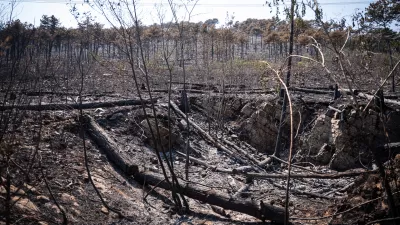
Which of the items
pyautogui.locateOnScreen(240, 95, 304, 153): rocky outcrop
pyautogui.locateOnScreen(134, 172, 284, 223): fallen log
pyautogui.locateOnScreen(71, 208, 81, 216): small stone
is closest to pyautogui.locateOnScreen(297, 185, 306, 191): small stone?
pyautogui.locateOnScreen(134, 172, 284, 223): fallen log

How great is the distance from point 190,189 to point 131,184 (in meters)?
1.29

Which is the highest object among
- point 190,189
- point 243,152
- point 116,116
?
point 116,116

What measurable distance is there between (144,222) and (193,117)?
6261 mm

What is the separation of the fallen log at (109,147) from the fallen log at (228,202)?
0.53 m

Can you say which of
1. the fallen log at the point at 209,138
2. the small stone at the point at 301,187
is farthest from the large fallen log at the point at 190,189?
the fallen log at the point at 209,138

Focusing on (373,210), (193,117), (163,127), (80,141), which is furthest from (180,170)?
(373,210)

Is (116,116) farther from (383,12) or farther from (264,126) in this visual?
(383,12)

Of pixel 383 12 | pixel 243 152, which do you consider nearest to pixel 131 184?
pixel 243 152

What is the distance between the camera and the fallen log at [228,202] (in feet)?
15.4

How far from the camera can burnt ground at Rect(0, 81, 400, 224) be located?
421 centimetres

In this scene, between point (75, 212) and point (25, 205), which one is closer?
point (25, 205)

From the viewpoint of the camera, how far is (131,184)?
611 cm

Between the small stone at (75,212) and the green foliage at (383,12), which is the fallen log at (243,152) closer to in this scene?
the small stone at (75,212)

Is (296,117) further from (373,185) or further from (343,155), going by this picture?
(373,185)
